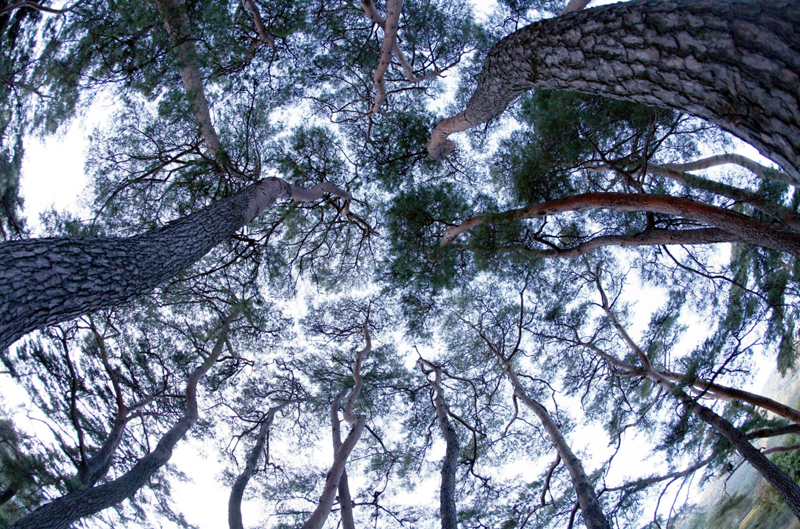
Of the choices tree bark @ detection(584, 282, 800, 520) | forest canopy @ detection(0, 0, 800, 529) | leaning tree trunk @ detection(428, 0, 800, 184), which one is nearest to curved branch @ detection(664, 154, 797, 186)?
forest canopy @ detection(0, 0, 800, 529)

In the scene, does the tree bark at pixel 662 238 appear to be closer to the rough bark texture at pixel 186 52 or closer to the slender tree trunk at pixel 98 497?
the rough bark texture at pixel 186 52

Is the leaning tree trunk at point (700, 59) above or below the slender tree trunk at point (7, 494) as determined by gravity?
below

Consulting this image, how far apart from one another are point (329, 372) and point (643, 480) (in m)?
3.43

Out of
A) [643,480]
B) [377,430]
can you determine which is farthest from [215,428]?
[643,480]

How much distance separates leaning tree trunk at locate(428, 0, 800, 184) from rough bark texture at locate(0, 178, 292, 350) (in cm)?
211

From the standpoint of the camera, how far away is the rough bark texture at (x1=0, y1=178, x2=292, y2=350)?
1.43m

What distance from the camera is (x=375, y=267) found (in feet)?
16.3

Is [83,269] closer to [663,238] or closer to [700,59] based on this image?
[700,59]

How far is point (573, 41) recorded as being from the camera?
1673 mm

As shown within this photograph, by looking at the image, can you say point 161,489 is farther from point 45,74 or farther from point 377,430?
point 45,74

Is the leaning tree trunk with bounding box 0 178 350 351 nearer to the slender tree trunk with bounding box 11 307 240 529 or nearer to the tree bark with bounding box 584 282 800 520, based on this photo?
the slender tree trunk with bounding box 11 307 240 529

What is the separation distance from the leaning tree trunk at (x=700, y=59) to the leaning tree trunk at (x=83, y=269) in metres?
2.11

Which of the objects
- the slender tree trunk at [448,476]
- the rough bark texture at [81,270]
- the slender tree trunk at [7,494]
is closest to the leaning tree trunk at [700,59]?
the rough bark texture at [81,270]

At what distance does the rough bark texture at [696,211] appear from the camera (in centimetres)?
218
